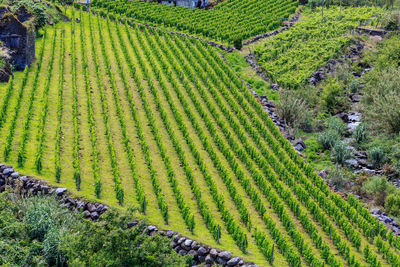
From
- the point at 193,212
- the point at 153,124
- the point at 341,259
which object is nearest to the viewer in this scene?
the point at 341,259

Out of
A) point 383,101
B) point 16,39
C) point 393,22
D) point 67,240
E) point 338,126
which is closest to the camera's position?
point 67,240

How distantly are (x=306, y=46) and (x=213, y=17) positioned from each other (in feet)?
38.6

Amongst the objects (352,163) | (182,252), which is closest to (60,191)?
(182,252)

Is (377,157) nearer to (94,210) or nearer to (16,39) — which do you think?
(94,210)

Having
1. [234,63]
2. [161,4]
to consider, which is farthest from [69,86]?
[161,4]

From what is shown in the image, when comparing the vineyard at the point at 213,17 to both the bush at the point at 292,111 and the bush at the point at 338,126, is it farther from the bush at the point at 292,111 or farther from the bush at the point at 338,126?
the bush at the point at 338,126

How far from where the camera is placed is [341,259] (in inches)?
645

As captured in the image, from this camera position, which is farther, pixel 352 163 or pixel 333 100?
pixel 333 100

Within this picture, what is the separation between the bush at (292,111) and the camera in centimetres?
2742

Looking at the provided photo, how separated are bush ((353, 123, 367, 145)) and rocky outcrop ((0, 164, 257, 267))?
13505 millimetres

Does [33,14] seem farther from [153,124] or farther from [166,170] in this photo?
[166,170]

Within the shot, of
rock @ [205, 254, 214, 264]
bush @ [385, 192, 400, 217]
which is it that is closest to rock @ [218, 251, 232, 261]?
rock @ [205, 254, 214, 264]

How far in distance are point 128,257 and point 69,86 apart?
55.4 ft

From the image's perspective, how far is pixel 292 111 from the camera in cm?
2755
